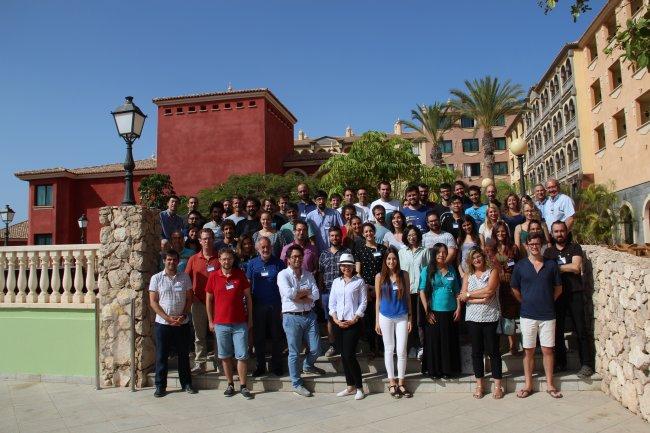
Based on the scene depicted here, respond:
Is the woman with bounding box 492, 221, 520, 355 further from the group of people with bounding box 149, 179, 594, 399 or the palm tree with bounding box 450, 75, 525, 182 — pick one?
the palm tree with bounding box 450, 75, 525, 182

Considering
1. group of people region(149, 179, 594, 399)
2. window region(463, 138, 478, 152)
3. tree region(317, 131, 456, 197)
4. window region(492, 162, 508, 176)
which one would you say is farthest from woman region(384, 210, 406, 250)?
window region(463, 138, 478, 152)

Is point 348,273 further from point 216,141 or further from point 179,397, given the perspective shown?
point 216,141

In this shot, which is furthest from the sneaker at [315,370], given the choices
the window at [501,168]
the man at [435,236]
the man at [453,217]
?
the window at [501,168]

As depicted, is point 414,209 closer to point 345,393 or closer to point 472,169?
point 345,393

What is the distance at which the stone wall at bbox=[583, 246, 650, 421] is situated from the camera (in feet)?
15.1

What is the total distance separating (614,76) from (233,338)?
28.0 meters

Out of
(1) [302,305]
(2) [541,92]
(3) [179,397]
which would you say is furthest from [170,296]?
(2) [541,92]

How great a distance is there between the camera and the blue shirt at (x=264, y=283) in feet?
21.5

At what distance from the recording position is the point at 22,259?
7938mm

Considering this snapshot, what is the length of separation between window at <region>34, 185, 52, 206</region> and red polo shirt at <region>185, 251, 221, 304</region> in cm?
3261

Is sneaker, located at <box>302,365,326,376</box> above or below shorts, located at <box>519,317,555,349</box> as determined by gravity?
below

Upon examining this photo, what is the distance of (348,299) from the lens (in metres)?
5.97

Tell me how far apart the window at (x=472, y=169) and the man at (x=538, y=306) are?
52103mm

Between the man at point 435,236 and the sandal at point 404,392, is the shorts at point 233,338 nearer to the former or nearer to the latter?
the sandal at point 404,392
